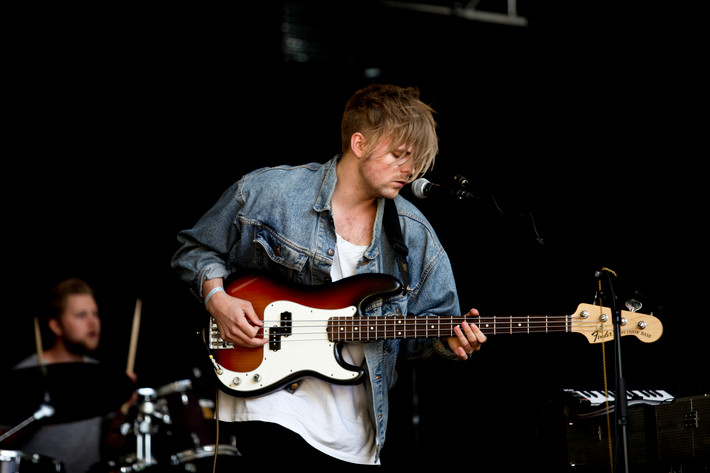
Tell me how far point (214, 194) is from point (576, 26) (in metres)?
2.80

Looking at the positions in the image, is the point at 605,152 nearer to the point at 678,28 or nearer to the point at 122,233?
the point at 678,28

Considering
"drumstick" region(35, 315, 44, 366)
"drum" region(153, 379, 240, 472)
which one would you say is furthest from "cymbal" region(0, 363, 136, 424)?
"drumstick" region(35, 315, 44, 366)

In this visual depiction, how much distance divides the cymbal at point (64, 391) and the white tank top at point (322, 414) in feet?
4.44

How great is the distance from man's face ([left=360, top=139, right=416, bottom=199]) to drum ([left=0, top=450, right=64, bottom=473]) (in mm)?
2318

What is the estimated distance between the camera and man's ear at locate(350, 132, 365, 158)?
118 inches

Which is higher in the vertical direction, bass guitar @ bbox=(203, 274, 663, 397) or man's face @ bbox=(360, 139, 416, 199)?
man's face @ bbox=(360, 139, 416, 199)

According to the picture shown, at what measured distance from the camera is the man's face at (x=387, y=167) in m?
2.92

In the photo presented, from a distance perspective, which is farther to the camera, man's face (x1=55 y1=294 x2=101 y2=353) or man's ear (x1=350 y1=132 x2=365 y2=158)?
man's face (x1=55 y1=294 x2=101 y2=353)

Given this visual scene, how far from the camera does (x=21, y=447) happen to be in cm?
384

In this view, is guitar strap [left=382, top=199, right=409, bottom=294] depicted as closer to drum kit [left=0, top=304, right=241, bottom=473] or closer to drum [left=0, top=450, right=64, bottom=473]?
drum kit [left=0, top=304, right=241, bottom=473]

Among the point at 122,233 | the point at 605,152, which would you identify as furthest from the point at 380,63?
the point at 122,233

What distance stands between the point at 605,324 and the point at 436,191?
36.3 inches

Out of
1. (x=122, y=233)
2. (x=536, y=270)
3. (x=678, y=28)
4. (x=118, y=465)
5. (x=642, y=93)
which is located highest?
(x=678, y=28)

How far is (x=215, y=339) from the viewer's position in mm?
2787
